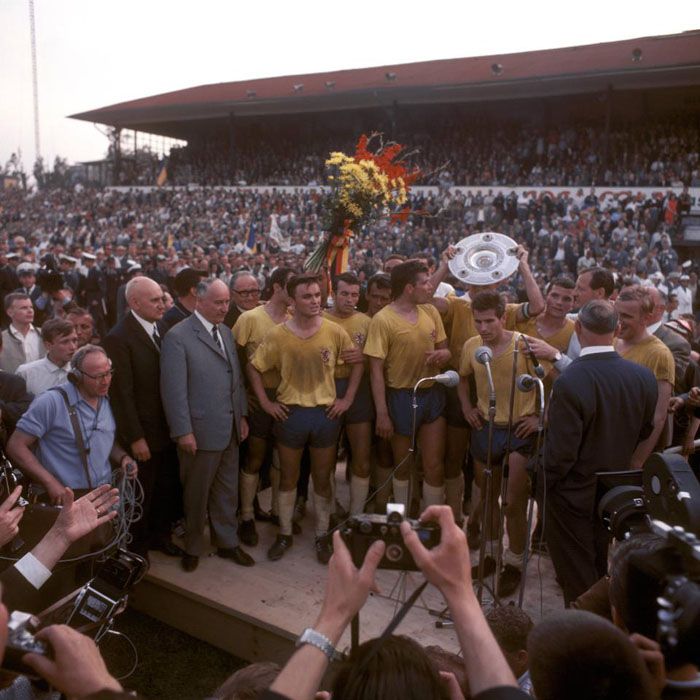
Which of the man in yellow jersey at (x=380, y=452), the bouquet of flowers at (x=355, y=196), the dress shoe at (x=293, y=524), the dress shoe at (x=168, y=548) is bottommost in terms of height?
the dress shoe at (x=293, y=524)

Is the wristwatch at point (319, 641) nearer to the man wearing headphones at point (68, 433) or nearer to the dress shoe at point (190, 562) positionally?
the man wearing headphones at point (68, 433)

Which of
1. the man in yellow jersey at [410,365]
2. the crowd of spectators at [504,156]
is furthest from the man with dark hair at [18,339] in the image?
the crowd of spectators at [504,156]

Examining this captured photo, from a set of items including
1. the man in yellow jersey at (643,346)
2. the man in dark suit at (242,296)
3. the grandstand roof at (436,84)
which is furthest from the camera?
the grandstand roof at (436,84)

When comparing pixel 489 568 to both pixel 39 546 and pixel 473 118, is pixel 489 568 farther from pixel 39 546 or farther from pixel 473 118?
pixel 473 118

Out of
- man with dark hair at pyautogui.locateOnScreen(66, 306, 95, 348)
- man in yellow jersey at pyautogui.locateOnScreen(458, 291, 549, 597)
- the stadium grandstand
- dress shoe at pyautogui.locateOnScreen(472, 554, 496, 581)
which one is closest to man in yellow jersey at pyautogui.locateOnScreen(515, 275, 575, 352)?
man in yellow jersey at pyautogui.locateOnScreen(458, 291, 549, 597)

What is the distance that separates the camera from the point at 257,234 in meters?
23.0

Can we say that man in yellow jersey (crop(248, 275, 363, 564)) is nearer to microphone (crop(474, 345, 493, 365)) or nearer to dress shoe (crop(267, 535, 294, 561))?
dress shoe (crop(267, 535, 294, 561))

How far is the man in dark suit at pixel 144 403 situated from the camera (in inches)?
170

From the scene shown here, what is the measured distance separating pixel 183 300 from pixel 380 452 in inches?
72.5

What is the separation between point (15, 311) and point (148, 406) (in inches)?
84.7

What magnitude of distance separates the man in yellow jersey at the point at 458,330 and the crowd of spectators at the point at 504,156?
15.1 meters

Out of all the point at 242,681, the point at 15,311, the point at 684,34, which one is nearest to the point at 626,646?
the point at 242,681

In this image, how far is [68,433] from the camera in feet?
12.4

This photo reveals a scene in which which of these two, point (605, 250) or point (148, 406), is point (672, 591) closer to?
point (148, 406)
